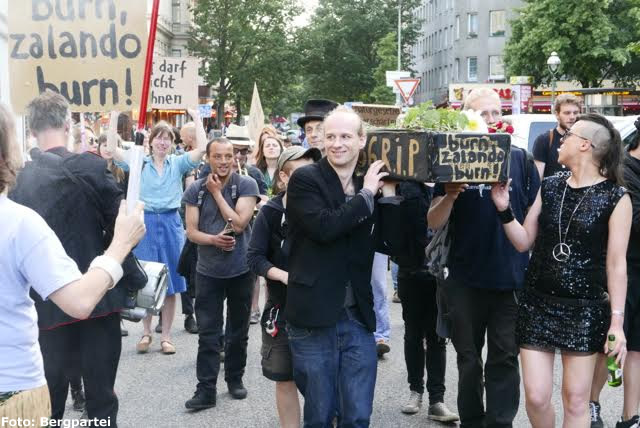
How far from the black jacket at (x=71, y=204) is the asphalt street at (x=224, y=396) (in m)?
1.92

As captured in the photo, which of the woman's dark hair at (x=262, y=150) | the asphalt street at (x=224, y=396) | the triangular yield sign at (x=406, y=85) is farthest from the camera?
the triangular yield sign at (x=406, y=85)

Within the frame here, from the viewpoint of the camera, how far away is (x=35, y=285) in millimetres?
3082

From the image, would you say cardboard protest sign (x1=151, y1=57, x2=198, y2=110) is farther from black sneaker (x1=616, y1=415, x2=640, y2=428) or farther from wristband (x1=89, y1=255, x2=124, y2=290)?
wristband (x1=89, y1=255, x2=124, y2=290)

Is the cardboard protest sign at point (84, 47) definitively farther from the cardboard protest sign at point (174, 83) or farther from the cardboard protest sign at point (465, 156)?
the cardboard protest sign at point (174, 83)

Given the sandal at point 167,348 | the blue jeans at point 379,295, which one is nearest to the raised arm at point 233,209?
the blue jeans at point 379,295

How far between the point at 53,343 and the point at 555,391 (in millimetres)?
4015

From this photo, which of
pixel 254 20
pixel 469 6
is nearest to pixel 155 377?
pixel 254 20

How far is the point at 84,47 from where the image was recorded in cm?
548

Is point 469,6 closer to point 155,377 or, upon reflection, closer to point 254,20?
point 254,20

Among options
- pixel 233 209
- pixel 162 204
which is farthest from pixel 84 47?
pixel 162 204

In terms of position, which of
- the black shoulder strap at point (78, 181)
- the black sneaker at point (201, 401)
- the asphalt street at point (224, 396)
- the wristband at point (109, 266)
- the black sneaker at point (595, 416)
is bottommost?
the asphalt street at point (224, 396)

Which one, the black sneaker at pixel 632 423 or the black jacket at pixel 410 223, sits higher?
the black jacket at pixel 410 223

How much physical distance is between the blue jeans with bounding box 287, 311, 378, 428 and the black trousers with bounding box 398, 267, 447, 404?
6.36 ft

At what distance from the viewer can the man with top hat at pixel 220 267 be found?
6746 millimetres
